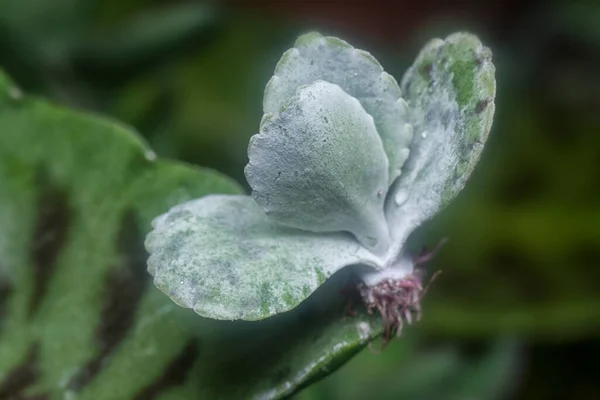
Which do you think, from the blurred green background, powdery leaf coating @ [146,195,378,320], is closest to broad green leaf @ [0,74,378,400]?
powdery leaf coating @ [146,195,378,320]

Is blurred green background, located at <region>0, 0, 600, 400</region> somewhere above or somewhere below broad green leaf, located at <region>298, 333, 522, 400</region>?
above

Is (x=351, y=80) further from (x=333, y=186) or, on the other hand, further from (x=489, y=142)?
(x=489, y=142)

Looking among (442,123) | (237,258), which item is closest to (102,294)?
(237,258)

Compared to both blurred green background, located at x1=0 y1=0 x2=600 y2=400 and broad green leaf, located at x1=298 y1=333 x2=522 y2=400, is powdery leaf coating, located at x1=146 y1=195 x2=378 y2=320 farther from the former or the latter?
broad green leaf, located at x1=298 y1=333 x2=522 y2=400

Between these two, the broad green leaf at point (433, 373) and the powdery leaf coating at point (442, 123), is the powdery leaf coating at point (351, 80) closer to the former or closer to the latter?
the powdery leaf coating at point (442, 123)

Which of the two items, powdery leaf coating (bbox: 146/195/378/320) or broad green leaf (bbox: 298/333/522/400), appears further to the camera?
broad green leaf (bbox: 298/333/522/400)

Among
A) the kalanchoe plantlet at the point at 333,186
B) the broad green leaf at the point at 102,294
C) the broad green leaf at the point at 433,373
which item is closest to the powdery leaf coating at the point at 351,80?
the kalanchoe plantlet at the point at 333,186

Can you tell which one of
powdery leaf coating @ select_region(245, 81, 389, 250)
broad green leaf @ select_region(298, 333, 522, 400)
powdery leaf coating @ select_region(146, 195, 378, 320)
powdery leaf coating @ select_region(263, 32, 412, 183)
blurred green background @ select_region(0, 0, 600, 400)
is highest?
powdery leaf coating @ select_region(263, 32, 412, 183)
